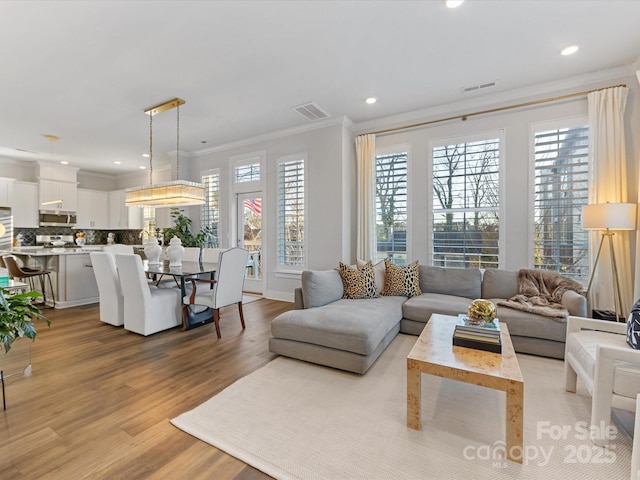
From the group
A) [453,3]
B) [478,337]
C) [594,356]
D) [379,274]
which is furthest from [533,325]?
[453,3]

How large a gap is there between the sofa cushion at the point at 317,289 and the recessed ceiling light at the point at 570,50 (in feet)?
10.8

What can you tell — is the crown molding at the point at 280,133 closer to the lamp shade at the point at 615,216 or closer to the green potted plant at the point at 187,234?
the green potted plant at the point at 187,234

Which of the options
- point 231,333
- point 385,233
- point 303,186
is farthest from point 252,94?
point 231,333

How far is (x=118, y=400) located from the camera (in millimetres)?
2029

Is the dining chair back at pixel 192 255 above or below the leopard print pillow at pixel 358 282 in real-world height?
above

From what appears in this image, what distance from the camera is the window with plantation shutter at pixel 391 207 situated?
4.42m

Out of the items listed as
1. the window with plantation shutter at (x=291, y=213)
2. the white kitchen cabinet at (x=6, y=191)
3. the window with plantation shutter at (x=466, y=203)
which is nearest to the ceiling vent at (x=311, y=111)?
the window with plantation shutter at (x=291, y=213)

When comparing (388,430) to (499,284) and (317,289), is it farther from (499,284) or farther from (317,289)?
(499,284)

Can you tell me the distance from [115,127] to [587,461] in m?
6.54

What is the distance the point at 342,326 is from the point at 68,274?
15.7 feet

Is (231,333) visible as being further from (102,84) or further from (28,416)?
(102,84)

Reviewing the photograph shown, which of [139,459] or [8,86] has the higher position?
[8,86]

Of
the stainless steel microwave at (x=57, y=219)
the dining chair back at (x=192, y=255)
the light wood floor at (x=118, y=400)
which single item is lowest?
the light wood floor at (x=118, y=400)

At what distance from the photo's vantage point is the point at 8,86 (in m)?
3.43
